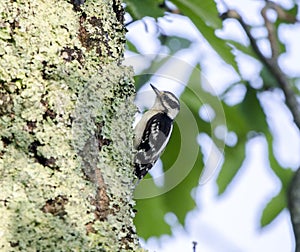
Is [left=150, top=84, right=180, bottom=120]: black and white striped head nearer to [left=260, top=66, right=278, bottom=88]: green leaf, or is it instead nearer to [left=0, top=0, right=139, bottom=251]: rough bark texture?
[left=260, top=66, right=278, bottom=88]: green leaf

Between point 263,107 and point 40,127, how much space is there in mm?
1566

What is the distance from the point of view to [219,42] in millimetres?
2854

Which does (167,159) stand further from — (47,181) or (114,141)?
(47,181)

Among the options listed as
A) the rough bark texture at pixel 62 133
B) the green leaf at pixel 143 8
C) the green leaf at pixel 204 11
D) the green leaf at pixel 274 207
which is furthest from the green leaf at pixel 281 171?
the rough bark texture at pixel 62 133

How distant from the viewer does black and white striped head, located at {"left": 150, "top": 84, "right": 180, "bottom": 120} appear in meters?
3.41

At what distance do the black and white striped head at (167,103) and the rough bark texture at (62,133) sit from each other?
153 cm

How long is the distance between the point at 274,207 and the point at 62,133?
1.66 m

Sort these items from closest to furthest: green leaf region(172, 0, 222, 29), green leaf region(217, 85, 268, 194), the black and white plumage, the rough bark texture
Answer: the rough bark texture < green leaf region(172, 0, 222, 29) < the black and white plumage < green leaf region(217, 85, 268, 194)

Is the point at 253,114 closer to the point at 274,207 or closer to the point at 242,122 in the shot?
the point at 242,122

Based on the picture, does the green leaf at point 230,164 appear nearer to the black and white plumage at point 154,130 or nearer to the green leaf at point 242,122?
the green leaf at point 242,122

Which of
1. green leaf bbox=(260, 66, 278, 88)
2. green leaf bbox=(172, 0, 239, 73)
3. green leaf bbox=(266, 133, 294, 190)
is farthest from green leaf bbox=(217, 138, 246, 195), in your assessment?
green leaf bbox=(172, 0, 239, 73)

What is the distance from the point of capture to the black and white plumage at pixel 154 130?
9.50 ft

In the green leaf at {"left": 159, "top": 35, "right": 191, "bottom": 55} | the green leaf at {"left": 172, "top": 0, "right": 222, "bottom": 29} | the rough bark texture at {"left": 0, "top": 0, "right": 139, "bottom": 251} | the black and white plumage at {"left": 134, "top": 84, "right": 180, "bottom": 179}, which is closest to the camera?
the rough bark texture at {"left": 0, "top": 0, "right": 139, "bottom": 251}

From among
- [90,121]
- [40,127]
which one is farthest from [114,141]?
[40,127]
